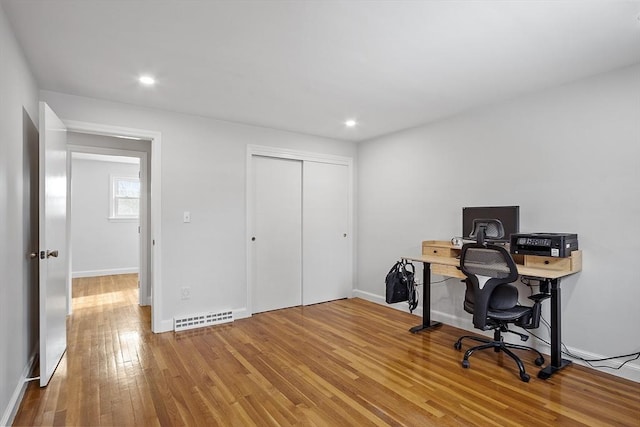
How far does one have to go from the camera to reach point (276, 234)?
14.5 feet

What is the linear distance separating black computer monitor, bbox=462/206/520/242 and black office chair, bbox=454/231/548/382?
51cm

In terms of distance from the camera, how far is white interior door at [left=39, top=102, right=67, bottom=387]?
2.37 metres

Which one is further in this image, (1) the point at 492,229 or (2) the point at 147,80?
(1) the point at 492,229

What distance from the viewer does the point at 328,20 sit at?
1.98 metres

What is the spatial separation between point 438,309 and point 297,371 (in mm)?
2021

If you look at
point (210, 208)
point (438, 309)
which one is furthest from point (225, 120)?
point (438, 309)

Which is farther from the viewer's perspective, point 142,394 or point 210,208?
point 210,208

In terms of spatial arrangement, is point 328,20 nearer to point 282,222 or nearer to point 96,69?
point 96,69

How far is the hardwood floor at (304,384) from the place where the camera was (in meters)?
2.06

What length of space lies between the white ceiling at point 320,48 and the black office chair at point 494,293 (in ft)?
4.50

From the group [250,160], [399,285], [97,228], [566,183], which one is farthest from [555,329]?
[97,228]

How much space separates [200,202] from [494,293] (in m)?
3.05

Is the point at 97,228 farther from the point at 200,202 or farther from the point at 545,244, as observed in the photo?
the point at 545,244

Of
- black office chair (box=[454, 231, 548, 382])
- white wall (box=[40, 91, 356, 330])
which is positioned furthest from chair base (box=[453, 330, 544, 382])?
white wall (box=[40, 91, 356, 330])
